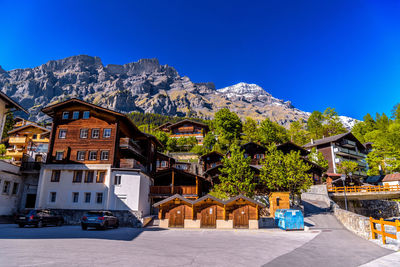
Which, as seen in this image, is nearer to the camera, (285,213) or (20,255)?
(20,255)

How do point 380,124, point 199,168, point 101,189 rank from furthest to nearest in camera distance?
1. point 380,124
2. point 199,168
3. point 101,189

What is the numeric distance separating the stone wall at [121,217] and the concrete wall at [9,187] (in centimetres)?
635

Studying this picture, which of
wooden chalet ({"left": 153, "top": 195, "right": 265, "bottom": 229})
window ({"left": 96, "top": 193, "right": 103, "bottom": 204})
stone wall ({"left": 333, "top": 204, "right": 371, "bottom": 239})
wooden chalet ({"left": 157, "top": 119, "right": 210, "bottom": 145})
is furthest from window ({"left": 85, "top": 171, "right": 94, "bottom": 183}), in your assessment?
wooden chalet ({"left": 157, "top": 119, "right": 210, "bottom": 145})

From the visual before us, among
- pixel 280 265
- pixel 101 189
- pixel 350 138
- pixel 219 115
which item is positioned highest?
pixel 219 115

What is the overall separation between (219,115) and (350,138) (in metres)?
34.3

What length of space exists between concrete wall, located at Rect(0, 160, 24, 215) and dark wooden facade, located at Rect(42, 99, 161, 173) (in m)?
4.38

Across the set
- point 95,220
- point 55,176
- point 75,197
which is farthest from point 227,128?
point 95,220

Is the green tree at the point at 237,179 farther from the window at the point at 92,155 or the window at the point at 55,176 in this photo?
the window at the point at 55,176

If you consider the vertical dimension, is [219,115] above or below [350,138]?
above

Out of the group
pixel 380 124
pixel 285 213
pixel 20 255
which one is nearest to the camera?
pixel 20 255

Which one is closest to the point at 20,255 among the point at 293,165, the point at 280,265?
the point at 280,265

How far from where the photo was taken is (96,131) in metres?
34.2

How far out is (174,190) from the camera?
35906 millimetres

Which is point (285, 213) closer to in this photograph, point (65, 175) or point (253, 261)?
point (253, 261)
